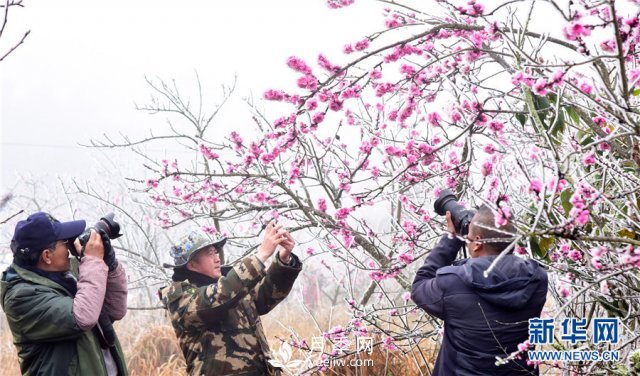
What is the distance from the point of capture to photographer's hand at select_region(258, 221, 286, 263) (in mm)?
2535

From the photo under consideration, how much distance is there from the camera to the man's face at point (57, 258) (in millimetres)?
2367

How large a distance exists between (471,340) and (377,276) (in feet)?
3.28

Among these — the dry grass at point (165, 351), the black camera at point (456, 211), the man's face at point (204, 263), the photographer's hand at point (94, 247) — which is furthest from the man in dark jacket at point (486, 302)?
the dry grass at point (165, 351)

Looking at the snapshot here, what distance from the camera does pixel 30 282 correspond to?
2295 mm

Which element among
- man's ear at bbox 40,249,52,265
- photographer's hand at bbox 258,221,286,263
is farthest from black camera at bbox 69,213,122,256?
photographer's hand at bbox 258,221,286,263

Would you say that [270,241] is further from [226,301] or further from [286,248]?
[226,301]

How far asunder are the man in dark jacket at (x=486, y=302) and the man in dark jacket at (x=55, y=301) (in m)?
1.27

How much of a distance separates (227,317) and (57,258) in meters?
0.75

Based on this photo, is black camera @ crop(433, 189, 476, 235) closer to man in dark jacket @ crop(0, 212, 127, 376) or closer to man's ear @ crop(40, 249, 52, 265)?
man in dark jacket @ crop(0, 212, 127, 376)

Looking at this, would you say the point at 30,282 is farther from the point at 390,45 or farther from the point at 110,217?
the point at 390,45

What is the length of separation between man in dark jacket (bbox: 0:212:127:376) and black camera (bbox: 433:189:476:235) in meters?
1.34

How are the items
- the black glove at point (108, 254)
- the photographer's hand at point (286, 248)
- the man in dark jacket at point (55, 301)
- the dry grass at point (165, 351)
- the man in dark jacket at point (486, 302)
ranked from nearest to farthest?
the man in dark jacket at point (486, 302) → the man in dark jacket at point (55, 301) → the black glove at point (108, 254) → the photographer's hand at point (286, 248) → the dry grass at point (165, 351)

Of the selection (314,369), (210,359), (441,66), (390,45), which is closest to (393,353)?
(314,369)

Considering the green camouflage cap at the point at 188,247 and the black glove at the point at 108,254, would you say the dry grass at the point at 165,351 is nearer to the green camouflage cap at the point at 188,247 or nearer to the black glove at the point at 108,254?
the green camouflage cap at the point at 188,247
